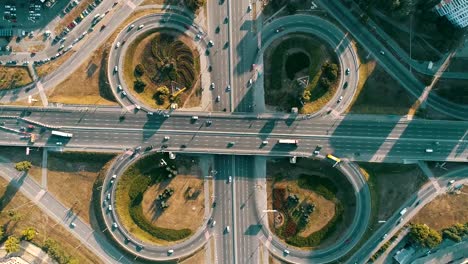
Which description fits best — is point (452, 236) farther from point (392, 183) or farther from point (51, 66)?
point (51, 66)

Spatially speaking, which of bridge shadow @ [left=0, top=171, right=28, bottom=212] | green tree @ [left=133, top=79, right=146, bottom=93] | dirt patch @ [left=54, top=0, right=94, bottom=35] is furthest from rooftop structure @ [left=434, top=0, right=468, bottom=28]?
bridge shadow @ [left=0, top=171, right=28, bottom=212]

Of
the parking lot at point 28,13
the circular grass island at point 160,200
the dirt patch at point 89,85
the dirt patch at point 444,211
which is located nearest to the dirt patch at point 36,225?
the circular grass island at point 160,200

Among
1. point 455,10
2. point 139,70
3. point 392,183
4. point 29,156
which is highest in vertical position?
point 455,10

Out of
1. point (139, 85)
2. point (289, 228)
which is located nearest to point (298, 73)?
point (289, 228)

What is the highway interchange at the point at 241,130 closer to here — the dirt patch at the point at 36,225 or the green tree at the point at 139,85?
the green tree at the point at 139,85

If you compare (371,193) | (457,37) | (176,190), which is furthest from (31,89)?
(457,37)

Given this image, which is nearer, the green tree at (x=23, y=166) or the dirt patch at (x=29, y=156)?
the green tree at (x=23, y=166)
